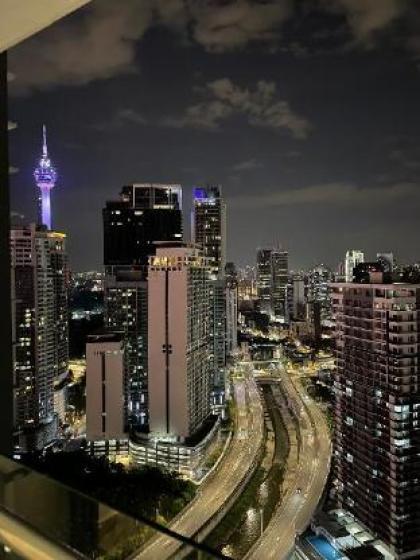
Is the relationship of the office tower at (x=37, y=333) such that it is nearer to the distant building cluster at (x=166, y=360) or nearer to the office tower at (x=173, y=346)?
the distant building cluster at (x=166, y=360)

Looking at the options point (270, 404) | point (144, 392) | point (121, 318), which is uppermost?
point (121, 318)

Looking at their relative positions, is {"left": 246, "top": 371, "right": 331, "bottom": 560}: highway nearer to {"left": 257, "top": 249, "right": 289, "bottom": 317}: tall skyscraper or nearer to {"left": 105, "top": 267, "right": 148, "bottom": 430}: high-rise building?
{"left": 105, "top": 267, "right": 148, "bottom": 430}: high-rise building

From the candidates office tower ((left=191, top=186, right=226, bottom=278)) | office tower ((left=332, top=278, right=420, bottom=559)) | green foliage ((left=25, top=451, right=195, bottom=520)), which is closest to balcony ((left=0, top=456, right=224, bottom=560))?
office tower ((left=332, top=278, right=420, bottom=559))

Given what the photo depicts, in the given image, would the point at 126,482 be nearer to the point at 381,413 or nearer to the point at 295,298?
the point at 381,413

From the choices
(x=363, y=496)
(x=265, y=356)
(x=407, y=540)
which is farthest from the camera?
(x=265, y=356)

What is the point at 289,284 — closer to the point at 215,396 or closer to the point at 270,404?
the point at 270,404

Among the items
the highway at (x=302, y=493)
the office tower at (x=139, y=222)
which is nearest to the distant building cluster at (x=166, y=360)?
the highway at (x=302, y=493)

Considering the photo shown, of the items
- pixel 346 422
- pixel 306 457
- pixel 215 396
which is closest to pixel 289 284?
pixel 215 396

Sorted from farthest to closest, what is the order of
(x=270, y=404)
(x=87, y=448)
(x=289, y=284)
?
(x=289, y=284), (x=270, y=404), (x=87, y=448)
